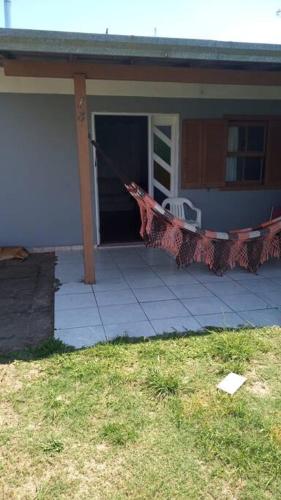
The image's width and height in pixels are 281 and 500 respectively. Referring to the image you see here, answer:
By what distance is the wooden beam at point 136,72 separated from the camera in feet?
11.4

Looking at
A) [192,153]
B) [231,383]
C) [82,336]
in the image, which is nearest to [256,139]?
[192,153]

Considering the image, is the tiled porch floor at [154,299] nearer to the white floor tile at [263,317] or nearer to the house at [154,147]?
the white floor tile at [263,317]

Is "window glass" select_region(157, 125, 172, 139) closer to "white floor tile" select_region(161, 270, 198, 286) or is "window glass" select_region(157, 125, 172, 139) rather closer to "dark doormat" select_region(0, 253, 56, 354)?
"white floor tile" select_region(161, 270, 198, 286)

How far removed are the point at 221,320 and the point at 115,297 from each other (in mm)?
1093

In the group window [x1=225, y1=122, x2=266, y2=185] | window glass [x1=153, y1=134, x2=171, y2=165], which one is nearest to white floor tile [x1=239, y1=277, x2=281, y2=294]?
window [x1=225, y1=122, x2=266, y2=185]

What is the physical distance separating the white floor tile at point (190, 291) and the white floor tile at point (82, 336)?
1069mm

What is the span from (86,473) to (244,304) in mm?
2364

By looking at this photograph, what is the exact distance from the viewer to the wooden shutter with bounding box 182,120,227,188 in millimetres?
5641

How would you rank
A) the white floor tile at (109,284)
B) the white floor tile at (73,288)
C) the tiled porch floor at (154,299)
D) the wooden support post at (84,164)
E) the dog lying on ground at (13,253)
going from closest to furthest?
the tiled porch floor at (154,299)
the wooden support post at (84,164)
the white floor tile at (73,288)
the white floor tile at (109,284)
the dog lying on ground at (13,253)

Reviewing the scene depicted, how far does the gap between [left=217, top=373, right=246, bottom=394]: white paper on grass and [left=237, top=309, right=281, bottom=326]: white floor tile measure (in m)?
0.85

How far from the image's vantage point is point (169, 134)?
5824mm

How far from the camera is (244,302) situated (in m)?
3.79

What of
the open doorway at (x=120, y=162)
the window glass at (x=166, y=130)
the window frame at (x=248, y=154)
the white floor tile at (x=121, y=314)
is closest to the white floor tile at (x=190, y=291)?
the white floor tile at (x=121, y=314)

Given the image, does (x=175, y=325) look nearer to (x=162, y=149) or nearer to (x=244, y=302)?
(x=244, y=302)
